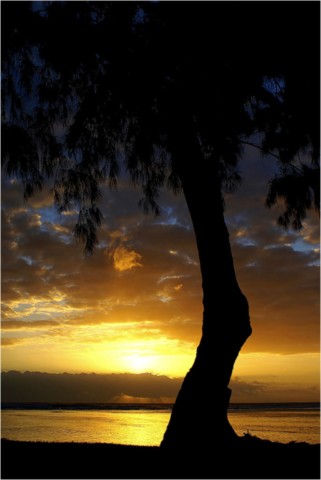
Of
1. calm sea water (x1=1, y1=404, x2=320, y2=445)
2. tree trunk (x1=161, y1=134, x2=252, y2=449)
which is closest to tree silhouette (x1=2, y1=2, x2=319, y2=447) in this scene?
tree trunk (x1=161, y1=134, x2=252, y2=449)

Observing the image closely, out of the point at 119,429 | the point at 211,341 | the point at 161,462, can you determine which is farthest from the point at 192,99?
the point at 119,429

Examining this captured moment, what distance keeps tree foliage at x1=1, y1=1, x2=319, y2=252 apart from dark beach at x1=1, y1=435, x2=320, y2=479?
3166 millimetres

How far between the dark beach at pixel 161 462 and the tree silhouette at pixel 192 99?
27cm

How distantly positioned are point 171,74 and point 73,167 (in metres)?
2.12

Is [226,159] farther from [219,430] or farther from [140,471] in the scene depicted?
[140,471]

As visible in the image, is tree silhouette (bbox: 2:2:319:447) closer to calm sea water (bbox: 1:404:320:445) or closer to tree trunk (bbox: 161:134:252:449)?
tree trunk (bbox: 161:134:252:449)

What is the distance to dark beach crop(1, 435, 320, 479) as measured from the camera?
4.27 metres

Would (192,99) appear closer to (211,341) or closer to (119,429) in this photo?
(211,341)

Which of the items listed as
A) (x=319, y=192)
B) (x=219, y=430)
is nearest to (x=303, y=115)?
(x=319, y=192)

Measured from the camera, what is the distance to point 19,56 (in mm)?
5953

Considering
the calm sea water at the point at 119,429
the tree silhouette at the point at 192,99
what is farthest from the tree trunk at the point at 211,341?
the calm sea water at the point at 119,429

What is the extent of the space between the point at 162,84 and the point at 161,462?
4139mm

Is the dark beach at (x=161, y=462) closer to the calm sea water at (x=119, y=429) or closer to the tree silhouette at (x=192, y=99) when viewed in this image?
the tree silhouette at (x=192, y=99)

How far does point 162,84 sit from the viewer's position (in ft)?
19.4
